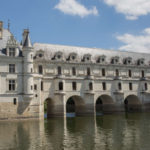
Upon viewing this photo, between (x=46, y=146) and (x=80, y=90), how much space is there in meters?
27.3

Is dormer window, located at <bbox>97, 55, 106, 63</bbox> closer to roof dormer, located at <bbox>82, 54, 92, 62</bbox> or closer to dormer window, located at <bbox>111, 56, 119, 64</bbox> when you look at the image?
dormer window, located at <bbox>111, 56, 119, 64</bbox>

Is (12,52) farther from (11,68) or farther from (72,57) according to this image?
(72,57)

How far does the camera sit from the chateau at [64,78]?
3500 centimetres

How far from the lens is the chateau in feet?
115

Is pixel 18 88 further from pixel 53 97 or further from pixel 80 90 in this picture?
pixel 80 90

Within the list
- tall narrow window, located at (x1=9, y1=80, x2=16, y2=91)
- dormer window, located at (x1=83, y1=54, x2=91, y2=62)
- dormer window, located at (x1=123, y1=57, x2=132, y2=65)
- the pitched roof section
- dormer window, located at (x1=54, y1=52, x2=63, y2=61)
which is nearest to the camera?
tall narrow window, located at (x1=9, y1=80, x2=16, y2=91)

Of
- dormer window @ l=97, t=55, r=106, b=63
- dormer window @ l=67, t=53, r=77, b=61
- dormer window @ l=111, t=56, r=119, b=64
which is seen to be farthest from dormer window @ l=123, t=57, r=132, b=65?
dormer window @ l=67, t=53, r=77, b=61

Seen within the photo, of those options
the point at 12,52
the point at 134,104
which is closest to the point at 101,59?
the point at 134,104

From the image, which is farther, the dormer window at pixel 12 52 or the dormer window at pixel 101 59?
the dormer window at pixel 101 59

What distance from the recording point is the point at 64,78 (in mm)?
42688

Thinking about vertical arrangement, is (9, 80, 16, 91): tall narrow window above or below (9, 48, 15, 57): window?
below

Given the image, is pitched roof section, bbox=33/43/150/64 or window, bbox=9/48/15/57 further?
pitched roof section, bbox=33/43/150/64

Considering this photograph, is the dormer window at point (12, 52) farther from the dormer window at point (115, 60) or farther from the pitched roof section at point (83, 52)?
the dormer window at point (115, 60)

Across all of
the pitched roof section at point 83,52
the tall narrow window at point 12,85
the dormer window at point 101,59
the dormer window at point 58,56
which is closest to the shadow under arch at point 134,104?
the pitched roof section at point 83,52
